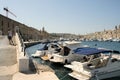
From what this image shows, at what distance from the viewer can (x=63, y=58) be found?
25859 millimetres

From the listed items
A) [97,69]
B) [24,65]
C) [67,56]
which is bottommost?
[97,69]

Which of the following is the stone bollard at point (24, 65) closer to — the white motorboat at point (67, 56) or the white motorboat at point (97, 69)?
the white motorboat at point (97, 69)

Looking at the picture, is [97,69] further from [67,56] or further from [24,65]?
[24,65]

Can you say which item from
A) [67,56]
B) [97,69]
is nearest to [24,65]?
[97,69]

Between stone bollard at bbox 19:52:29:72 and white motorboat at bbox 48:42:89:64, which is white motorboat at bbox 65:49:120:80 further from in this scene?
stone bollard at bbox 19:52:29:72

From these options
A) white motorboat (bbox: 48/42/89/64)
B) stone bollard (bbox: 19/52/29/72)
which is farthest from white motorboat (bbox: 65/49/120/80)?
stone bollard (bbox: 19/52/29/72)

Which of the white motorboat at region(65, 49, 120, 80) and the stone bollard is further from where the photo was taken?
the white motorboat at region(65, 49, 120, 80)

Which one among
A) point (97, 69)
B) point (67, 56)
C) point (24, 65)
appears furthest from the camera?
point (67, 56)

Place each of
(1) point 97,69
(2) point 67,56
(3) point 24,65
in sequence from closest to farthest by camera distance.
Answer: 1. (3) point 24,65
2. (1) point 97,69
3. (2) point 67,56

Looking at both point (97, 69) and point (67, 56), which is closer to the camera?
point (97, 69)

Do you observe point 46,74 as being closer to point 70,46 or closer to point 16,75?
point 16,75

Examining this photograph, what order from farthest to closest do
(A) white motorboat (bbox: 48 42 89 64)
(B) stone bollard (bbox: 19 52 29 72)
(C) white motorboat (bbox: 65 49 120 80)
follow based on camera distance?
(A) white motorboat (bbox: 48 42 89 64)
(C) white motorboat (bbox: 65 49 120 80)
(B) stone bollard (bbox: 19 52 29 72)

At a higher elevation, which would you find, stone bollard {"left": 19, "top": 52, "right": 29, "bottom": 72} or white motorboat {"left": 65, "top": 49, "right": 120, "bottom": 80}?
stone bollard {"left": 19, "top": 52, "right": 29, "bottom": 72}

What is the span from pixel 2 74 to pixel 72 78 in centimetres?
1018
